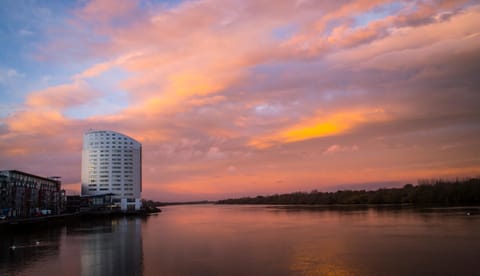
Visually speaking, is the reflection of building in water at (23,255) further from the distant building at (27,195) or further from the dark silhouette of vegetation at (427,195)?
the dark silhouette of vegetation at (427,195)

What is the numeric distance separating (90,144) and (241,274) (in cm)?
12028

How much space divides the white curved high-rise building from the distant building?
1334 inches

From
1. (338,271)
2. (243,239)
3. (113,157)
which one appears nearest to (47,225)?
(243,239)

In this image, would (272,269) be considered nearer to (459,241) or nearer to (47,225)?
(459,241)

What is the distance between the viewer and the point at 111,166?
127 m

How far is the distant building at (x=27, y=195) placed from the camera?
5886 centimetres

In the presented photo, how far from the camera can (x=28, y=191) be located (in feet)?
223

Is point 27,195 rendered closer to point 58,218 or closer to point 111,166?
point 58,218

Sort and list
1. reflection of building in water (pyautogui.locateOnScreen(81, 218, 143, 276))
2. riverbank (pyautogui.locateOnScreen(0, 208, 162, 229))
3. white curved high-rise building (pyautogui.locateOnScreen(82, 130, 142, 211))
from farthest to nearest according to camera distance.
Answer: white curved high-rise building (pyautogui.locateOnScreen(82, 130, 142, 211)), riverbank (pyautogui.locateOnScreen(0, 208, 162, 229)), reflection of building in water (pyautogui.locateOnScreen(81, 218, 143, 276))

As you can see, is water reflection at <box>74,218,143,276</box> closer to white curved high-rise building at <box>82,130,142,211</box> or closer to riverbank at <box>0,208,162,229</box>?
riverbank at <box>0,208,162,229</box>

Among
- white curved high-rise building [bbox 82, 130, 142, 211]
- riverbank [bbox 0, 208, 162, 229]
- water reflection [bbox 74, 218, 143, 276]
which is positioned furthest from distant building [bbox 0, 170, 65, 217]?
white curved high-rise building [bbox 82, 130, 142, 211]

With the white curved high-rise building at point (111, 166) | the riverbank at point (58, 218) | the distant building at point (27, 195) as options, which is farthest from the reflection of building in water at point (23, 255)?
the white curved high-rise building at point (111, 166)

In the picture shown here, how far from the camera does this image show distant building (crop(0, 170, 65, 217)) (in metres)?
58.9

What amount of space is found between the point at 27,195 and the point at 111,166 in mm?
59242
